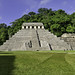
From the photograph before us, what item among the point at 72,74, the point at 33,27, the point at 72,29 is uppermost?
the point at 33,27

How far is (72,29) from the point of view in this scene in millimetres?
34938

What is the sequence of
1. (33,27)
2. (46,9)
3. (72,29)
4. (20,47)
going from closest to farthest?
(20,47) < (72,29) < (33,27) < (46,9)

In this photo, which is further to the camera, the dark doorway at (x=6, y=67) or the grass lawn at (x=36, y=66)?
the grass lawn at (x=36, y=66)

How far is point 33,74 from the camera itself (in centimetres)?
435

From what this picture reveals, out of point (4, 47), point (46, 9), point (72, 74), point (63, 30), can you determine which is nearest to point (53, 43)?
point (4, 47)

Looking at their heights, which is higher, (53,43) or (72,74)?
(53,43)

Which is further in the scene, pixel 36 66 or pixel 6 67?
pixel 36 66

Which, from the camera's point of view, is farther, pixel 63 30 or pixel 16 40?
pixel 63 30

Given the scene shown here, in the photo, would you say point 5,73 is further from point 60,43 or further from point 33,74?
point 60,43

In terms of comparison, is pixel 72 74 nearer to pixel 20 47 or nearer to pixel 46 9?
pixel 20 47

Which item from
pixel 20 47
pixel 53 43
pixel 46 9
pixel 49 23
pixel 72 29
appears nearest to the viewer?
pixel 20 47

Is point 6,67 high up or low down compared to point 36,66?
up

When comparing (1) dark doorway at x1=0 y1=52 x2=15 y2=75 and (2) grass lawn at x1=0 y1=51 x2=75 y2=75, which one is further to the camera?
(2) grass lawn at x1=0 y1=51 x2=75 y2=75

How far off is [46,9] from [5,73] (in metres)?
61.0
